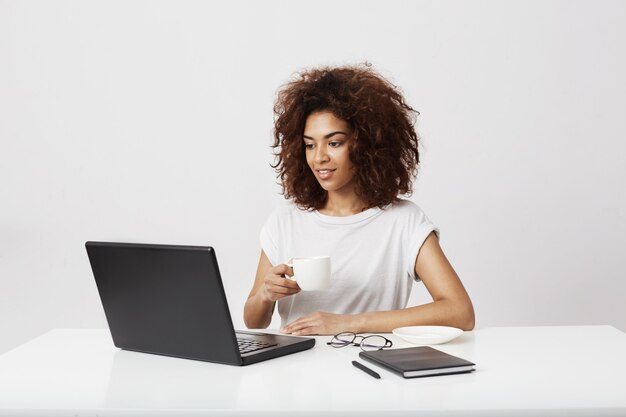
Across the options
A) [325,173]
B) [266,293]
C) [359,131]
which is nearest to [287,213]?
[325,173]

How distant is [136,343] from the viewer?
1612 millimetres

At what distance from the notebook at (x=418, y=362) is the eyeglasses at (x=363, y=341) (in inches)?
5.1

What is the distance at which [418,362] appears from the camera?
4.56 ft

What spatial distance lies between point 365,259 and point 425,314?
1.36 ft

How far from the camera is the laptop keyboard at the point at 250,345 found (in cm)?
153

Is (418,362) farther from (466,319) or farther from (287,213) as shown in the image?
(287,213)

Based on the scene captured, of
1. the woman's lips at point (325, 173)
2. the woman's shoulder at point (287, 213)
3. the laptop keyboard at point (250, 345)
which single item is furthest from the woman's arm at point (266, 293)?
the woman's lips at point (325, 173)

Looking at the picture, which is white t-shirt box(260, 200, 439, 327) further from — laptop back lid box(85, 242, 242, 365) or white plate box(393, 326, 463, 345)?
laptop back lid box(85, 242, 242, 365)

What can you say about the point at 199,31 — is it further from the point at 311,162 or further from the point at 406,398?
the point at 406,398

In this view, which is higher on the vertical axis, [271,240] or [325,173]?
[325,173]

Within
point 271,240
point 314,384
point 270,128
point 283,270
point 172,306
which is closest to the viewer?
point 314,384

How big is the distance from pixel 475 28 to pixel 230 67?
116cm

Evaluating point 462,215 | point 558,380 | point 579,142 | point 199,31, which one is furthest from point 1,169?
point 558,380

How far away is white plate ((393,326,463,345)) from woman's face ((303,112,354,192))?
709mm
